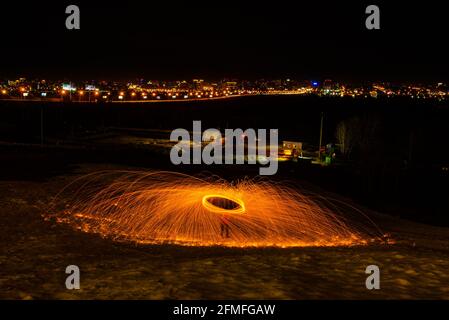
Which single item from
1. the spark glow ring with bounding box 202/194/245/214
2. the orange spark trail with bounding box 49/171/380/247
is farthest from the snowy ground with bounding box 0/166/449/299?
the spark glow ring with bounding box 202/194/245/214

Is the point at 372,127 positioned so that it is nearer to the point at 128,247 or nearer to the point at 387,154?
the point at 387,154

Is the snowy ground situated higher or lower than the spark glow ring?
lower

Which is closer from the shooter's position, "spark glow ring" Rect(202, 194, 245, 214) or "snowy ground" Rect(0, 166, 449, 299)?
"snowy ground" Rect(0, 166, 449, 299)

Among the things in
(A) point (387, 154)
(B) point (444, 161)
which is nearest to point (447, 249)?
(A) point (387, 154)

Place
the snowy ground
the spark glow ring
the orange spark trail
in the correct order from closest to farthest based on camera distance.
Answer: the snowy ground, the spark glow ring, the orange spark trail

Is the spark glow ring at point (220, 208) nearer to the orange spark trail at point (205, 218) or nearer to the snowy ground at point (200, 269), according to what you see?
the orange spark trail at point (205, 218)

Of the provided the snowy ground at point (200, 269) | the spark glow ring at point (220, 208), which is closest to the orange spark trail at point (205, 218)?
the spark glow ring at point (220, 208)

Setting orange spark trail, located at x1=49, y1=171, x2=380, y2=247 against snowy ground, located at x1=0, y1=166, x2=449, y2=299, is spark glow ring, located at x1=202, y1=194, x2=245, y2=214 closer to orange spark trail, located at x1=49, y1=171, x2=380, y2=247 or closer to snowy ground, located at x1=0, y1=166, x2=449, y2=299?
orange spark trail, located at x1=49, y1=171, x2=380, y2=247
